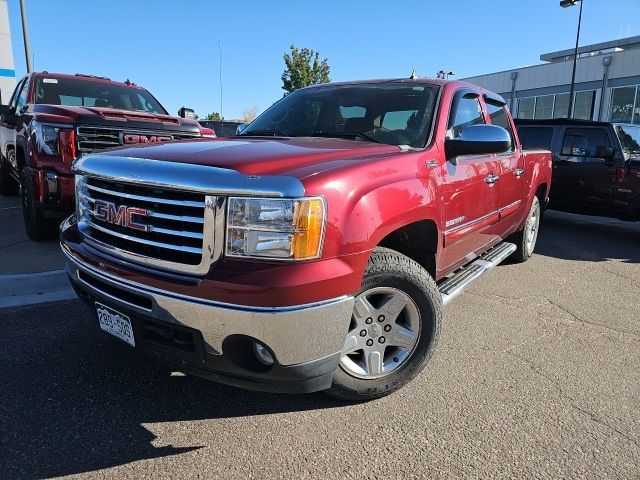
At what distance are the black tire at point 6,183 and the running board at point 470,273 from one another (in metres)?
7.78

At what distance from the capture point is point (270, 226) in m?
2.09

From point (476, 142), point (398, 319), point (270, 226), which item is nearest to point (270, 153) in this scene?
point (270, 226)

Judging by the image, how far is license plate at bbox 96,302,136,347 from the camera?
7.88 feet

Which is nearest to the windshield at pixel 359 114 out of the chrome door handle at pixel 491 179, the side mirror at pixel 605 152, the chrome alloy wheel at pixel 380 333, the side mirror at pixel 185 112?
the chrome door handle at pixel 491 179

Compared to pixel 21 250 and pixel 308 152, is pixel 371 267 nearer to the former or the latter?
pixel 308 152

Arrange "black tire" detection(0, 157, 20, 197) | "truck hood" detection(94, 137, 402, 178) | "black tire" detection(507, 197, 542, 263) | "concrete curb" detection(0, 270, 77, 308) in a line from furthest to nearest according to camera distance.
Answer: "black tire" detection(0, 157, 20, 197)
"black tire" detection(507, 197, 542, 263)
"concrete curb" detection(0, 270, 77, 308)
"truck hood" detection(94, 137, 402, 178)

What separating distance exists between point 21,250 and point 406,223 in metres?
4.51

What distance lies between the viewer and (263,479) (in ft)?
7.07

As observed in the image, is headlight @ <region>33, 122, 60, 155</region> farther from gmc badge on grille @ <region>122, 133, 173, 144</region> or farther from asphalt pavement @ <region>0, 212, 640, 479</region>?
asphalt pavement @ <region>0, 212, 640, 479</region>

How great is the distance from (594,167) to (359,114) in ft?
19.7

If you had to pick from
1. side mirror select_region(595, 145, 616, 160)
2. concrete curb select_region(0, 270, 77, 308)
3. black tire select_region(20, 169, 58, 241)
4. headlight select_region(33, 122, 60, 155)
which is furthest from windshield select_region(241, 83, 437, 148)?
side mirror select_region(595, 145, 616, 160)

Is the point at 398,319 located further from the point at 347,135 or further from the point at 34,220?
the point at 34,220

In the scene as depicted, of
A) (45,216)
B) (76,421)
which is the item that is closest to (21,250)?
(45,216)

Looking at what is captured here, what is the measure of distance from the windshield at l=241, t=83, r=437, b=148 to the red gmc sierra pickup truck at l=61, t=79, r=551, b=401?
0.10ft
